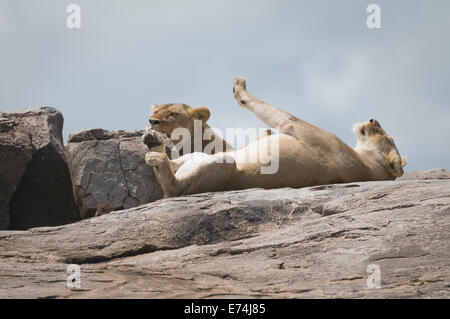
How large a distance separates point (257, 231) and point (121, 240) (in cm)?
134

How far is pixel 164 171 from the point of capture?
7777 mm

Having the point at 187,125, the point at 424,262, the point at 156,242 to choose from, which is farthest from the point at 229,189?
the point at 424,262

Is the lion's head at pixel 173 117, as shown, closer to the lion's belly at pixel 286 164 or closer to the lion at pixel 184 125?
the lion at pixel 184 125

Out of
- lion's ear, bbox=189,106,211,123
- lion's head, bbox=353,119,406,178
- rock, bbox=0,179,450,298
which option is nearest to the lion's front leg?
rock, bbox=0,179,450,298

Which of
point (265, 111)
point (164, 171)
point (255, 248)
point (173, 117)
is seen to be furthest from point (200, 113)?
point (255, 248)

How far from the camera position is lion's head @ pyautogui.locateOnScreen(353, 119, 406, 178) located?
889 centimetres

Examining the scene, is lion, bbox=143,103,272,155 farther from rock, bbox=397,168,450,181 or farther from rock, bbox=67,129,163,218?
rock, bbox=397,168,450,181

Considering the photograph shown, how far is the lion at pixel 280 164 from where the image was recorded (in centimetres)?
788

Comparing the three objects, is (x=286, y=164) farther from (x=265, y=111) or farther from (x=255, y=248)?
(x=255, y=248)

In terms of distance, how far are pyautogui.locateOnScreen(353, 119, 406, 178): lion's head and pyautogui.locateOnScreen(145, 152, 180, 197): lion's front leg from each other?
9.23 feet

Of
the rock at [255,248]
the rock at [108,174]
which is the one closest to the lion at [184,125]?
the rock at [255,248]
